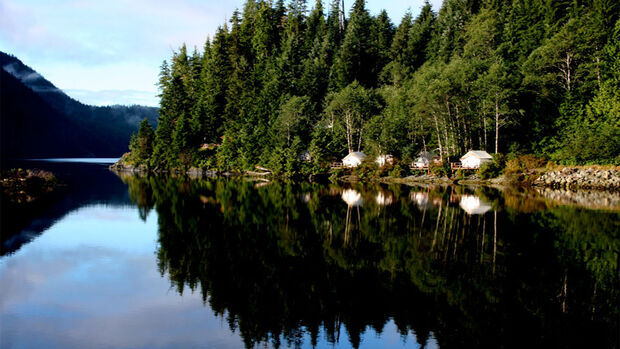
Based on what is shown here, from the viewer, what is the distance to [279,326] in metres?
9.12

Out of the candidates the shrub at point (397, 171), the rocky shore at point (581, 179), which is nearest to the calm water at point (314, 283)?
the rocky shore at point (581, 179)

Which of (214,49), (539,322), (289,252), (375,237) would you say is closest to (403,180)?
(375,237)

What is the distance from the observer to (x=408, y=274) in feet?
40.4

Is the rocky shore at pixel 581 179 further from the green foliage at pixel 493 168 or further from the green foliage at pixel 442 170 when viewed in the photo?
the green foliage at pixel 442 170

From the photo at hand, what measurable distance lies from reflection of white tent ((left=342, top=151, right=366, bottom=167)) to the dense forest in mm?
1552

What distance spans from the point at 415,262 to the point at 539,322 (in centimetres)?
483

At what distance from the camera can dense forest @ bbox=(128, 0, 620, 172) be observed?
51.8m

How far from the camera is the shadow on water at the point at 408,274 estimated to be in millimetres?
8945

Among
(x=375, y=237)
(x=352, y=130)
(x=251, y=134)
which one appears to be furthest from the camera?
(x=251, y=134)

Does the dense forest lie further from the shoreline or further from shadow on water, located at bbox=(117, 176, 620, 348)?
shadow on water, located at bbox=(117, 176, 620, 348)

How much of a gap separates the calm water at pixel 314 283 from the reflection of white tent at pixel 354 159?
131 ft

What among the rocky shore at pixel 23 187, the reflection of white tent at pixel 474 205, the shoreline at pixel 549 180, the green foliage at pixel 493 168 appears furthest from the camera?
the green foliage at pixel 493 168

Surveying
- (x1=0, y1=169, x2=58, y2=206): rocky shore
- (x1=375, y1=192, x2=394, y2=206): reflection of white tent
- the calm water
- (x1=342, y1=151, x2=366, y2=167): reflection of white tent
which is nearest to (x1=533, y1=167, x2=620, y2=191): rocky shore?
(x1=375, y1=192, x2=394, y2=206): reflection of white tent

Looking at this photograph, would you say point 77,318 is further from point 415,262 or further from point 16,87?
point 16,87
